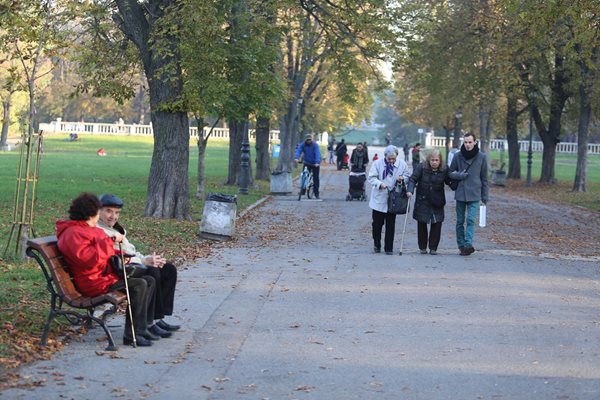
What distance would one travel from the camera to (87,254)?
334 inches

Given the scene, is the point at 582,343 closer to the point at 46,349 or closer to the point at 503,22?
the point at 46,349

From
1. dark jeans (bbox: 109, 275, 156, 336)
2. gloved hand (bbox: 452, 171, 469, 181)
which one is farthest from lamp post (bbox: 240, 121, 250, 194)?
dark jeans (bbox: 109, 275, 156, 336)

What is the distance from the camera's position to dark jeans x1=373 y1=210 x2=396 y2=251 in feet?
54.1

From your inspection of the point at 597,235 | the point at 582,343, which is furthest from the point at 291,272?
the point at 597,235

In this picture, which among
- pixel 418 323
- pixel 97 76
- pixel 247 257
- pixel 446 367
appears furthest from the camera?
pixel 97 76

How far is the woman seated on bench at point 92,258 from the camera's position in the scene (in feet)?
27.9

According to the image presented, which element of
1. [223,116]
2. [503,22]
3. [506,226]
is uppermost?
[503,22]

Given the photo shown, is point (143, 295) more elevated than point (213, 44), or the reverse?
point (213, 44)

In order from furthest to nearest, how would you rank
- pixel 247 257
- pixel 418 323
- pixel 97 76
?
pixel 97 76
pixel 247 257
pixel 418 323

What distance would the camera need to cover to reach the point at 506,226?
913 inches

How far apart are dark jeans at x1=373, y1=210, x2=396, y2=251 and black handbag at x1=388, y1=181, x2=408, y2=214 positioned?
0.45 feet

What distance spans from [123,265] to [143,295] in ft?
1.39

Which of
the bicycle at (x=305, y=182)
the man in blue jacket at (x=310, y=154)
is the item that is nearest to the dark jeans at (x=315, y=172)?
the man in blue jacket at (x=310, y=154)

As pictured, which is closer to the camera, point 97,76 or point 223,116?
point 97,76
